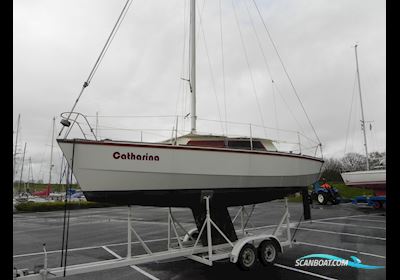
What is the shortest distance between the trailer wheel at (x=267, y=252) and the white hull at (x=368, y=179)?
12.2 metres

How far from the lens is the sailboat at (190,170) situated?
5.05m

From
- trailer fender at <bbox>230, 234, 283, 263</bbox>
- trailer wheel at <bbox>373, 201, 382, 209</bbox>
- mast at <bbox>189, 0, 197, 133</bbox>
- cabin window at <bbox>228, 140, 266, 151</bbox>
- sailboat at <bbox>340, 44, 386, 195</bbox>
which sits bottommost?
trailer wheel at <bbox>373, 201, 382, 209</bbox>

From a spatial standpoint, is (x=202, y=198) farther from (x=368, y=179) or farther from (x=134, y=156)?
(x=368, y=179)

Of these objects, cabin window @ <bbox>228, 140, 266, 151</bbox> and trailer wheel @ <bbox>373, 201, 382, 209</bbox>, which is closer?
cabin window @ <bbox>228, 140, 266, 151</bbox>

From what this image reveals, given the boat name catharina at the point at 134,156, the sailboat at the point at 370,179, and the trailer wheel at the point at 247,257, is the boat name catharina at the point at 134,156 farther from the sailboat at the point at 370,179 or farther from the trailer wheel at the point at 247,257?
the sailboat at the point at 370,179

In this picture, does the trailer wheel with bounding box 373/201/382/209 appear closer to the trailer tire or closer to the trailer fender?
the trailer tire

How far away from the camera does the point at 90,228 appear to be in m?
12.0

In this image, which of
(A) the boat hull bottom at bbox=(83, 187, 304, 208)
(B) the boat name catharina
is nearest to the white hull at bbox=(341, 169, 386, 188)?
(A) the boat hull bottom at bbox=(83, 187, 304, 208)

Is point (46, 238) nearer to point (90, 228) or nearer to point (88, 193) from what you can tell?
point (90, 228)

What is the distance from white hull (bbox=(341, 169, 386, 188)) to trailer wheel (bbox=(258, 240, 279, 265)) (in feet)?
40.2

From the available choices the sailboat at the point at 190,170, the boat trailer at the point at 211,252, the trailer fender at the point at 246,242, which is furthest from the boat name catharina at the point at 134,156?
the trailer fender at the point at 246,242

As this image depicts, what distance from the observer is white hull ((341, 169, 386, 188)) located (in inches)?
618
